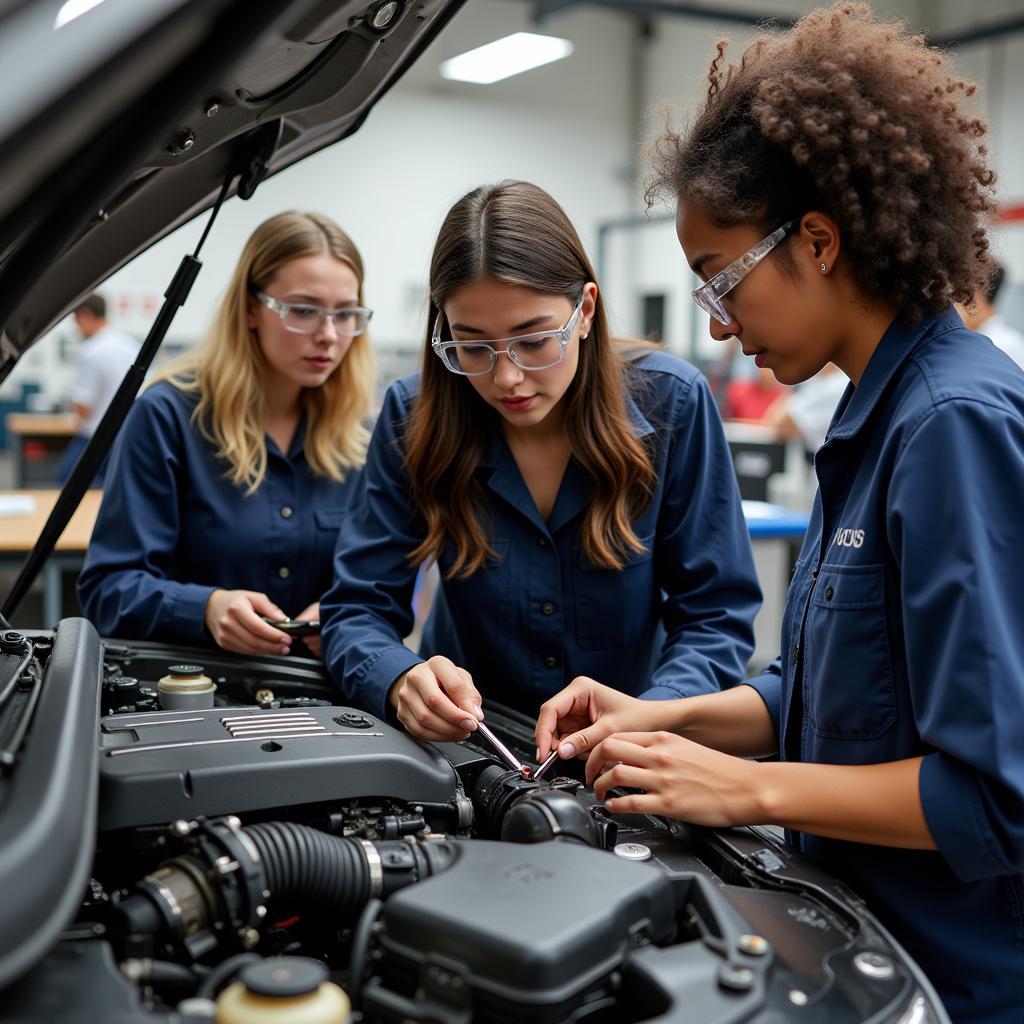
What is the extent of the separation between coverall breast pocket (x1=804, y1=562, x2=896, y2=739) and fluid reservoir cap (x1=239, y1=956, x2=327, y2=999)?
0.57m

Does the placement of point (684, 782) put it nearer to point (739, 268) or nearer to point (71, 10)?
point (739, 268)

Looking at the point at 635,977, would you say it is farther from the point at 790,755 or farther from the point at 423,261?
the point at 423,261

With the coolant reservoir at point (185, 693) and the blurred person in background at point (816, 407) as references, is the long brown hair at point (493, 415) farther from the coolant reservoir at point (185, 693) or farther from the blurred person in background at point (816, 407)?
the blurred person in background at point (816, 407)

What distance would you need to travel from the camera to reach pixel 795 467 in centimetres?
811

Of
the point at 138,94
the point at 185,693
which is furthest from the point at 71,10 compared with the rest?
the point at 185,693

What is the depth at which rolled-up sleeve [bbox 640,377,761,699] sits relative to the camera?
1683 millimetres

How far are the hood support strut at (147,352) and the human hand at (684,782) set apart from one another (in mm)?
813

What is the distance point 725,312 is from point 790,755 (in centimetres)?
51

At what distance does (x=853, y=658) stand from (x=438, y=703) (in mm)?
508

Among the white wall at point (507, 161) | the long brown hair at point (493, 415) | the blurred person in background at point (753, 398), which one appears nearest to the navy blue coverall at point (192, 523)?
the long brown hair at point (493, 415)

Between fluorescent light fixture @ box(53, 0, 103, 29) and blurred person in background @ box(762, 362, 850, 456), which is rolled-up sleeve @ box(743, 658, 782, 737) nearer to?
fluorescent light fixture @ box(53, 0, 103, 29)

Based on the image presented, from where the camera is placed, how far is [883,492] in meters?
1.03

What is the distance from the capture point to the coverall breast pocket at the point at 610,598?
66.6 inches

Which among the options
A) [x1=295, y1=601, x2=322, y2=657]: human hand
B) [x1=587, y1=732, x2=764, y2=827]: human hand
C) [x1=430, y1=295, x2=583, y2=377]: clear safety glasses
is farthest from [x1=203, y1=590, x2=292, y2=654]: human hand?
[x1=587, y1=732, x2=764, y2=827]: human hand
